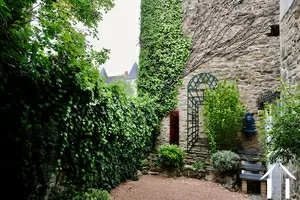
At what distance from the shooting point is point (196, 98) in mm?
6543

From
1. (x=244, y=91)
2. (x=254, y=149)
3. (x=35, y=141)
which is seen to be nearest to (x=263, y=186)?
(x=254, y=149)

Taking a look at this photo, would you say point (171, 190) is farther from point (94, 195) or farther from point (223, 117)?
point (223, 117)

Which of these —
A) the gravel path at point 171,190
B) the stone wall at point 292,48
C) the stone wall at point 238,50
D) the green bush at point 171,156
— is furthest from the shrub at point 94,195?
the stone wall at point 238,50

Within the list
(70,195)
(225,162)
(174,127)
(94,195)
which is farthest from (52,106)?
(174,127)

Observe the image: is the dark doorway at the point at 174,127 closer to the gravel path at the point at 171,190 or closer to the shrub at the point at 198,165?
the shrub at the point at 198,165

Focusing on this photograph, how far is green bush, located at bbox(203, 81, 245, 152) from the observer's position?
5.27 metres

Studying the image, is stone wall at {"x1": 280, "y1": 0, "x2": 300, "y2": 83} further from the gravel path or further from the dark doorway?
the dark doorway

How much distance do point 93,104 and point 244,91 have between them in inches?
189

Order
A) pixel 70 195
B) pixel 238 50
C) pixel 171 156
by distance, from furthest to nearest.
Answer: pixel 238 50 < pixel 171 156 < pixel 70 195

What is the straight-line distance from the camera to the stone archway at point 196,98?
6.34 meters

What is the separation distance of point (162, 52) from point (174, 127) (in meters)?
2.68

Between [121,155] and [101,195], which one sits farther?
[121,155]

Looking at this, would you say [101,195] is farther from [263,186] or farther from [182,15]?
[182,15]

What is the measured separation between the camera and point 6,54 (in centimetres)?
174
